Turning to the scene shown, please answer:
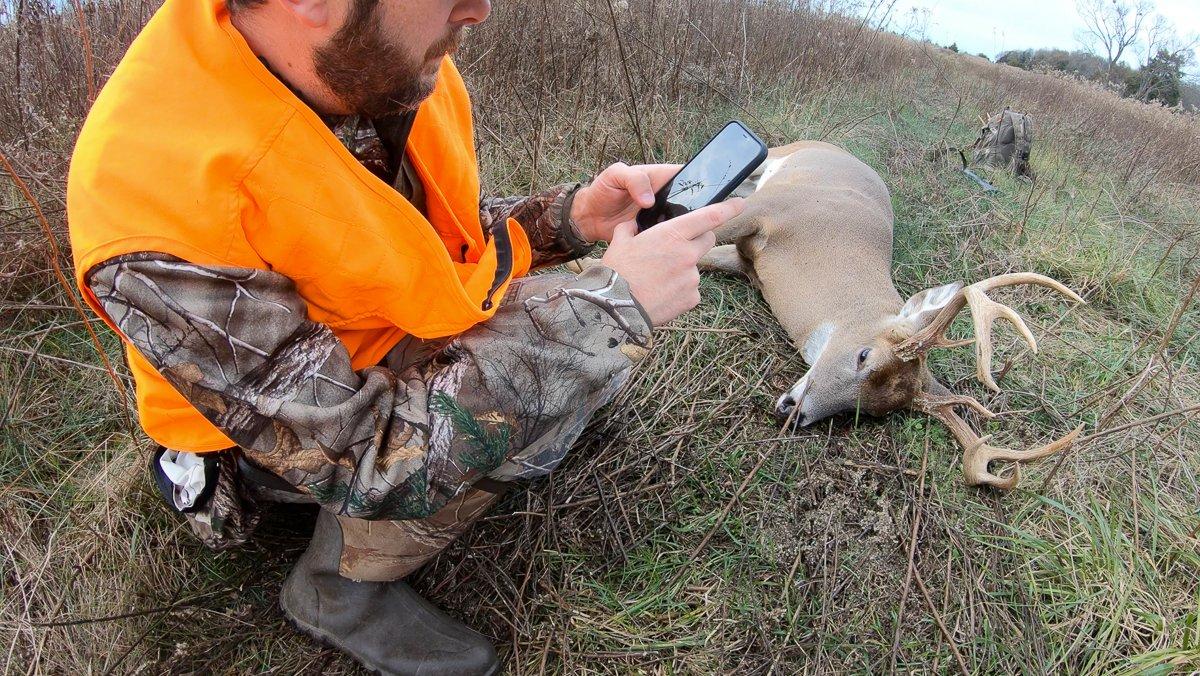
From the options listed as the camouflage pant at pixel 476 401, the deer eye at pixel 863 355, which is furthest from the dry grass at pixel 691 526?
the camouflage pant at pixel 476 401

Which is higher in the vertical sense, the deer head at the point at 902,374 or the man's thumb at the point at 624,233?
the man's thumb at the point at 624,233

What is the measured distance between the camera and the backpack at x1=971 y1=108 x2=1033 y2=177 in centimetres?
607

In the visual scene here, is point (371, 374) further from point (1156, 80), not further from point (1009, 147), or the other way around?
point (1156, 80)

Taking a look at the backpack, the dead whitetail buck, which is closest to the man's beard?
the dead whitetail buck

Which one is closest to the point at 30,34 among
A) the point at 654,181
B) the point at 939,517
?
→ the point at 654,181

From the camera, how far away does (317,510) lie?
85.5 inches

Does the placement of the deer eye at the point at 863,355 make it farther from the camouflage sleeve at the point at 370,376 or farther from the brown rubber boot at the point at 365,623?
the brown rubber boot at the point at 365,623

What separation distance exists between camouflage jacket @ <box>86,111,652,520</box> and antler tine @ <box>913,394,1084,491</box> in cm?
148

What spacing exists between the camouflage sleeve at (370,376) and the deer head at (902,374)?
1320mm

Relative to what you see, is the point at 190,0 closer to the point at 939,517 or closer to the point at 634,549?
the point at 634,549

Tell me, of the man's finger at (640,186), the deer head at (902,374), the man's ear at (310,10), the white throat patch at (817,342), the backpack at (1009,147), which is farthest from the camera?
the backpack at (1009,147)

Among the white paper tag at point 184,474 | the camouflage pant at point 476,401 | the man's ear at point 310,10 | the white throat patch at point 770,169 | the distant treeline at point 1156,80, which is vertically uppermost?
the man's ear at point 310,10

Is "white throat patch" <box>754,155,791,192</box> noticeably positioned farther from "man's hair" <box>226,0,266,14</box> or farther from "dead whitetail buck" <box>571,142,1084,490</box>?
"man's hair" <box>226,0,266,14</box>

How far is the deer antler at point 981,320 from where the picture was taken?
219 centimetres
